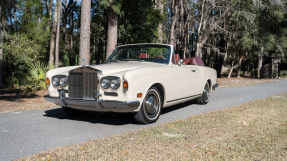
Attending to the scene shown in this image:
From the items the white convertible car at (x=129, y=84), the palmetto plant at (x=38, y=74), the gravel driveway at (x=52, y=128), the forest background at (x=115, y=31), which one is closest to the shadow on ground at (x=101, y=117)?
the gravel driveway at (x=52, y=128)

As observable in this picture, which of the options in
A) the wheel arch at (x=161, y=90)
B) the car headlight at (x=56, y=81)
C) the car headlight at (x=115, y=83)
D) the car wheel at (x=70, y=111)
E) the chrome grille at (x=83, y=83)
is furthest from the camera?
the car wheel at (x=70, y=111)

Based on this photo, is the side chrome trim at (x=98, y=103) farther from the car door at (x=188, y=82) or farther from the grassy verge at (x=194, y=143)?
the car door at (x=188, y=82)

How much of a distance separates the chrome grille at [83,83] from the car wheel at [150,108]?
37.0 inches

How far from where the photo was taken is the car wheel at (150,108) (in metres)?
5.10

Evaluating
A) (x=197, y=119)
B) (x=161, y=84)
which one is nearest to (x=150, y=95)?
(x=161, y=84)

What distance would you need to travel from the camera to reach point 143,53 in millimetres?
6418

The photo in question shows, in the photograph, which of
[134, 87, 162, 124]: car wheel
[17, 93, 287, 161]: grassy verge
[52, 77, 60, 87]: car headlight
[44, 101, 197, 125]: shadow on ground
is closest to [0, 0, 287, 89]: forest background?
[44, 101, 197, 125]: shadow on ground

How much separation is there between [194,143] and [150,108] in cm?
159

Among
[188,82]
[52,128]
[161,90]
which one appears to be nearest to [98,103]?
[52,128]

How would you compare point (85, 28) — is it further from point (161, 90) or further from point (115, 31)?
point (161, 90)

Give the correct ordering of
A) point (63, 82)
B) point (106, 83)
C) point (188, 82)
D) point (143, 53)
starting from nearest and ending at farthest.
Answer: point (106, 83), point (63, 82), point (143, 53), point (188, 82)

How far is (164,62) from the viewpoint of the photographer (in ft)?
20.2

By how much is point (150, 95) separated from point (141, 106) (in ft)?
1.16

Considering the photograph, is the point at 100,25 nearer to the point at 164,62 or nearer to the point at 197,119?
the point at 164,62
